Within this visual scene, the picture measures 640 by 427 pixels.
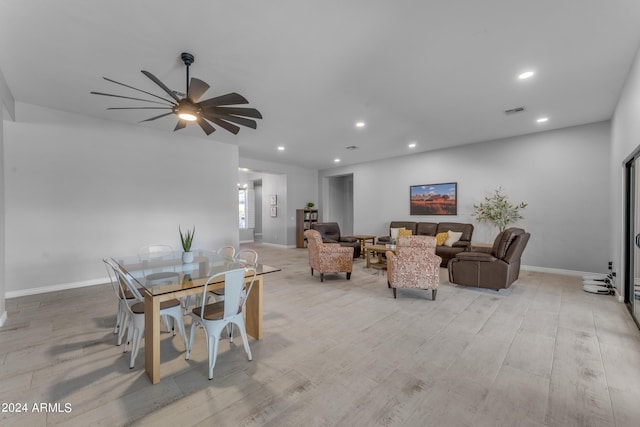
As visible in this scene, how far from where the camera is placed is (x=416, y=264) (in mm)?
4016

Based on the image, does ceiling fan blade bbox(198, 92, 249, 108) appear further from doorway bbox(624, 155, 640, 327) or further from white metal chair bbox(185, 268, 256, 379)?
doorway bbox(624, 155, 640, 327)

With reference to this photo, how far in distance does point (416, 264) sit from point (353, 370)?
7.20 feet

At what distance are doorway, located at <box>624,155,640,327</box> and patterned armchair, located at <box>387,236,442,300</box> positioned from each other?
224 centimetres

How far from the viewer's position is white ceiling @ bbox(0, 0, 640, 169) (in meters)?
2.26

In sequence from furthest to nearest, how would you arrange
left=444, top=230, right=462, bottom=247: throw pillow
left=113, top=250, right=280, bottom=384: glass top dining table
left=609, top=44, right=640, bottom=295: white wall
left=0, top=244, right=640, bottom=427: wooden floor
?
left=444, top=230, right=462, bottom=247: throw pillow → left=609, top=44, right=640, bottom=295: white wall → left=113, top=250, right=280, bottom=384: glass top dining table → left=0, top=244, right=640, bottom=427: wooden floor

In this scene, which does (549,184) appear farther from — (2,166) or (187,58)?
(2,166)

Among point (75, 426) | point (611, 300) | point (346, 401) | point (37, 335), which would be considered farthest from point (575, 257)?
point (37, 335)

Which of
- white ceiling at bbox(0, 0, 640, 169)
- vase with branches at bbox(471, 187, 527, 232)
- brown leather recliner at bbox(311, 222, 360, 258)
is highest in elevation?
white ceiling at bbox(0, 0, 640, 169)

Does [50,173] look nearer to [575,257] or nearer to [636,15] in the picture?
[636,15]

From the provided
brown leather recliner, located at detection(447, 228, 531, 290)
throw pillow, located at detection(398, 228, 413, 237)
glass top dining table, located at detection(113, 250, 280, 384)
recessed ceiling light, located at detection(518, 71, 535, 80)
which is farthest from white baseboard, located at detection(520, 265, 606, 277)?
glass top dining table, located at detection(113, 250, 280, 384)

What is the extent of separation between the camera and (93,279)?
189 inches

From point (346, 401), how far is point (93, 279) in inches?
200

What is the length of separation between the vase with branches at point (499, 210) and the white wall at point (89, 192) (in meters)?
6.37

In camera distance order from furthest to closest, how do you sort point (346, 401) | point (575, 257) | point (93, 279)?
point (575, 257) → point (93, 279) → point (346, 401)
